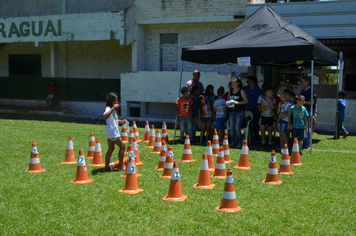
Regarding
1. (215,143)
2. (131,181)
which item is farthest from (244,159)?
(131,181)

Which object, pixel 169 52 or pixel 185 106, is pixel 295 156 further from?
pixel 169 52

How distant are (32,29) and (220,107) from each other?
43.7 ft

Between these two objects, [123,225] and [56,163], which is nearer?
[123,225]

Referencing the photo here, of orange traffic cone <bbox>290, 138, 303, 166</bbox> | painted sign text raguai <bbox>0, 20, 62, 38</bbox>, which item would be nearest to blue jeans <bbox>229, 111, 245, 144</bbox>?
orange traffic cone <bbox>290, 138, 303, 166</bbox>

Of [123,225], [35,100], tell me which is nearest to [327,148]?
[123,225]

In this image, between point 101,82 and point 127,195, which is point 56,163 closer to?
point 127,195

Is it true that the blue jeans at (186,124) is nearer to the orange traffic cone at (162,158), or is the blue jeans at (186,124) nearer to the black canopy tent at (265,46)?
the black canopy tent at (265,46)

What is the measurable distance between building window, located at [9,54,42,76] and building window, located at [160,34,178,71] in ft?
28.8

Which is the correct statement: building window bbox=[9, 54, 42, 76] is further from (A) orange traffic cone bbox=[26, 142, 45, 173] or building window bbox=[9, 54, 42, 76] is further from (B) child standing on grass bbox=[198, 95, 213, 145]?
(A) orange traffic cone bbox=[26, 142, 45, 173]

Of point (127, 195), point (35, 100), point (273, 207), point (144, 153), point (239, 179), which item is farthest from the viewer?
point (35, 100)

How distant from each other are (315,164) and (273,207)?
11.2ft

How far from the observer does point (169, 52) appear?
63.7 feet

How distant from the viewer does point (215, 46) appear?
11070 millimetres

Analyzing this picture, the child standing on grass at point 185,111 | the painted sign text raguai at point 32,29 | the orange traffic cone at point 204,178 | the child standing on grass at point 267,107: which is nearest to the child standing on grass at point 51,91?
the painted sign text raguai at point 32,29
